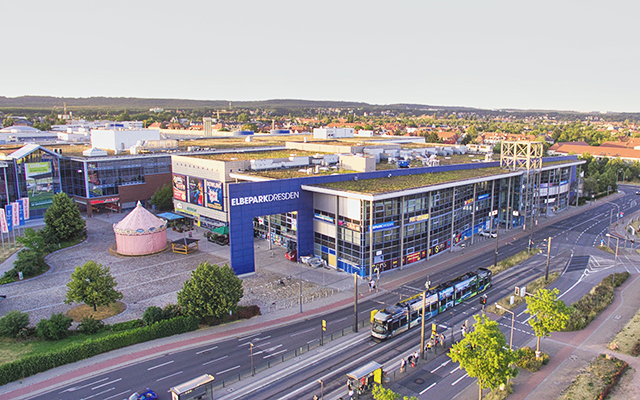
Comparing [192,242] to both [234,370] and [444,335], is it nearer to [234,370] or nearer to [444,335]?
[234,370]

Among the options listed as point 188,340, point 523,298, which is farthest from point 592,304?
point 188,340

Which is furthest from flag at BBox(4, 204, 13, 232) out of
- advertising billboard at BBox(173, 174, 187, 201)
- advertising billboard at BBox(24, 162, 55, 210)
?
advertising billboard at BBox(173, 174, 187, 201)

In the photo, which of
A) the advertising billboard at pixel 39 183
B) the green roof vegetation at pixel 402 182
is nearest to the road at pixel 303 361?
the green roof vegetation at pixel 402 182

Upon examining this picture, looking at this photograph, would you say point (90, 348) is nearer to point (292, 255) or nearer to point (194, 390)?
point (194, 390)

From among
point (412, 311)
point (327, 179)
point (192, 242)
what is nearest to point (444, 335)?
point (412, 311)

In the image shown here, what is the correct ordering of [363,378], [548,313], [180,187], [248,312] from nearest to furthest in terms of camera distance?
[363,378]
[548,313]
[248,312]
[180,187]
